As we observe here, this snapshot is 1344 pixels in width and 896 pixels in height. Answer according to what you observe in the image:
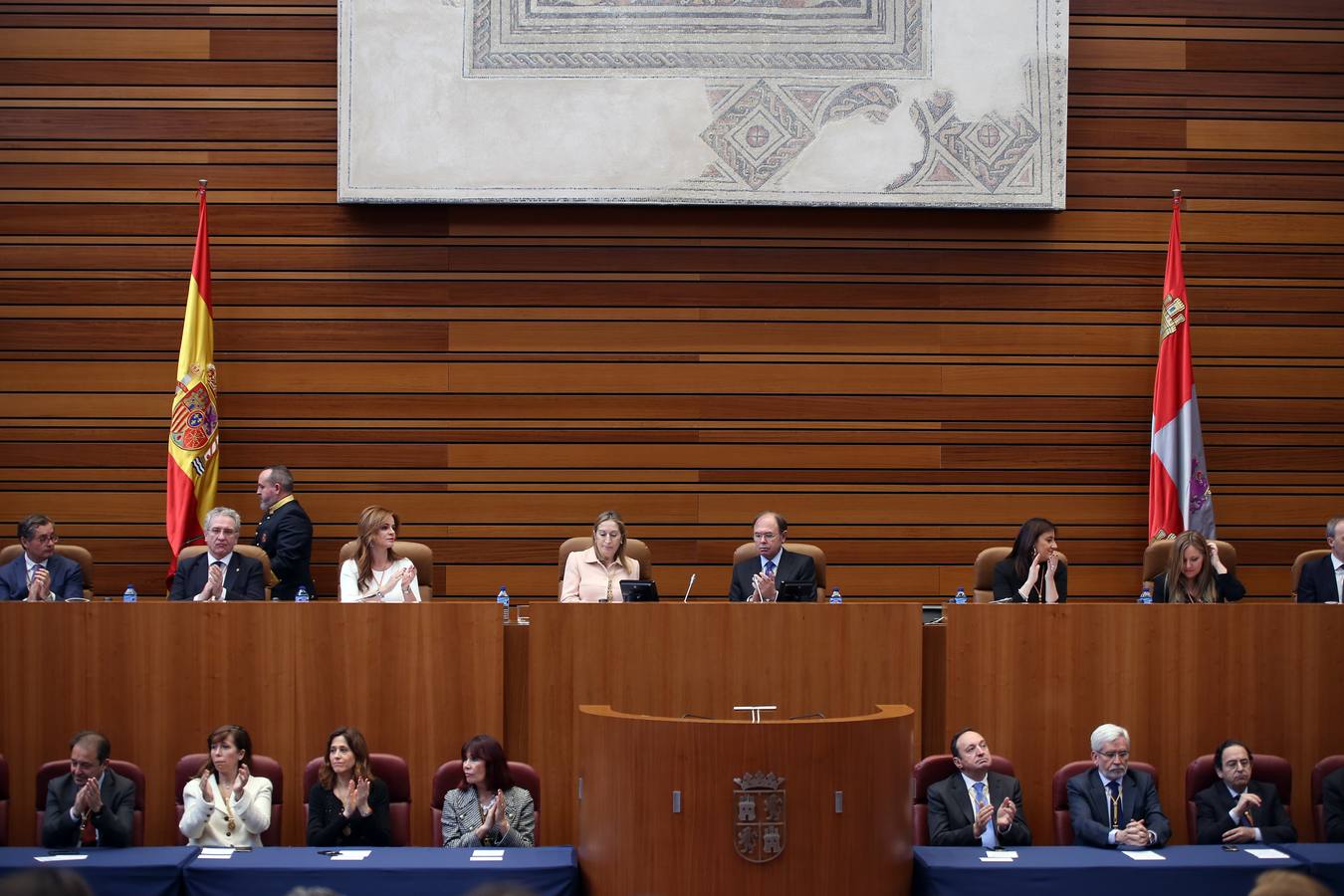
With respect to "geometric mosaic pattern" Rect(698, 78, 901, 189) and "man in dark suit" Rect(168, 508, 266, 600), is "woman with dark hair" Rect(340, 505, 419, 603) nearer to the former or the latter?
"man in dark suit" Rect(168, 508, 266, 600)

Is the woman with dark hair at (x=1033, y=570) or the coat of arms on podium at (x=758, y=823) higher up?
the woman with dark hair at (x=1033, y=570)

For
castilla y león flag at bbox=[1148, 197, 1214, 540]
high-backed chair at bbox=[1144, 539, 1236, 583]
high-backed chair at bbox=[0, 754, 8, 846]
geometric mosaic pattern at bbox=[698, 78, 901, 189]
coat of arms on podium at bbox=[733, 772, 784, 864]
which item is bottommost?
high-backed chair at bbox=[0, 754, 8, 846]

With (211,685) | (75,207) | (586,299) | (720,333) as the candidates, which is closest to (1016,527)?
(720,333)

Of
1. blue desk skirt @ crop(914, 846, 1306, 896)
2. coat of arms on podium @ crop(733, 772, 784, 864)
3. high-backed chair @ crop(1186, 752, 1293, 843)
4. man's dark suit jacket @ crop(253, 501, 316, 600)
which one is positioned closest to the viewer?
coat of arms on podium @ crop(733, 772, 784, 864)

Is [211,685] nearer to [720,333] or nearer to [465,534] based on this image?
[465,534]

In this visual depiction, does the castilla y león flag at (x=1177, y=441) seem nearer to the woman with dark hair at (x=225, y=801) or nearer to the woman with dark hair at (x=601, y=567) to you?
the woman with dark hair at (x=601, y=567)

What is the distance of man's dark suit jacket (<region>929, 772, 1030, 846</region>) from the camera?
535 cm

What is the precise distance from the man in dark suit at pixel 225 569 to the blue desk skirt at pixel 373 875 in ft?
6.43

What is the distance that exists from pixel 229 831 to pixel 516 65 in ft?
14.8

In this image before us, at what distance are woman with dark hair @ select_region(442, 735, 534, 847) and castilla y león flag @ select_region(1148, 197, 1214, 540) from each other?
161 inches

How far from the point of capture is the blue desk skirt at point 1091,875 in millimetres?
4555

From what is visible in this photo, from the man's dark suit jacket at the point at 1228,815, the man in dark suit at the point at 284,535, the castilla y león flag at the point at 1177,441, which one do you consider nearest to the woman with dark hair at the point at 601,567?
the man in dark suit at the point at 284,535

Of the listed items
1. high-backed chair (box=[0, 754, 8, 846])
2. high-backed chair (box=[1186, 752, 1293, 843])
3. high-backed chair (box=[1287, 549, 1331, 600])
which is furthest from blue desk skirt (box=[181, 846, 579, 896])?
high-backed chair (box=[1287, 549, 1331, 600])

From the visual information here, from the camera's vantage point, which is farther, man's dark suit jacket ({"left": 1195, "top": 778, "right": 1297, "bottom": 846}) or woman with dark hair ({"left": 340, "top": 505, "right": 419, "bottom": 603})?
woman with dark hair ({"left": 340, "top": 505, "right": 419, "bottom": 603})
